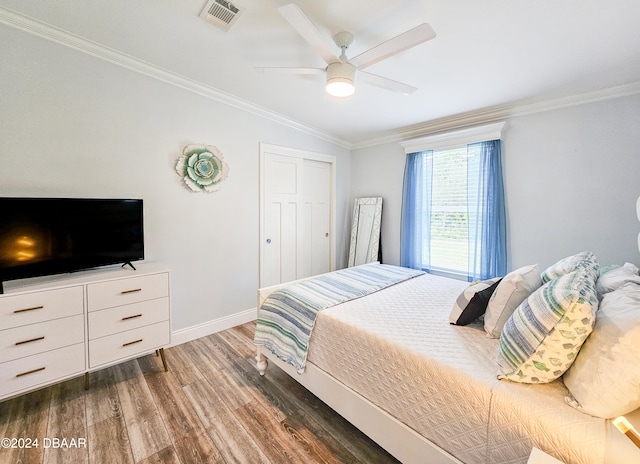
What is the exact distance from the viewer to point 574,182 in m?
2.46

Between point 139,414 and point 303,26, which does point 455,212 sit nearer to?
point 303,26

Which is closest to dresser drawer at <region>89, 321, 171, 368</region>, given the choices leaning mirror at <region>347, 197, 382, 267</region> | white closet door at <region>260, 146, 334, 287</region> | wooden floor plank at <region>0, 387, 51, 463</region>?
wooden floor plank at <region>0, 387, 51, 463</region>

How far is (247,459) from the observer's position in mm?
1422

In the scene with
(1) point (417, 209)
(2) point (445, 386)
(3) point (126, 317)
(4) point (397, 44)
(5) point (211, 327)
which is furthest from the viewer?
(1) point (417, 209)

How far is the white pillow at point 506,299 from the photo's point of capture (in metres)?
1.41

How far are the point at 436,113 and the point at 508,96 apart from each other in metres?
0.69

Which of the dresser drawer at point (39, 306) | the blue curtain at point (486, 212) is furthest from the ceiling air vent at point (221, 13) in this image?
the blue curtain at point (486, 212)

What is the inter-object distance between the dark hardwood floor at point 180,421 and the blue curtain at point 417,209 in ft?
7.59

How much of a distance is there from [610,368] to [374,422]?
102 centimetres

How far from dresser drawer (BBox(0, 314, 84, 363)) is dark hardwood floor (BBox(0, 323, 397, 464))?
442 mm

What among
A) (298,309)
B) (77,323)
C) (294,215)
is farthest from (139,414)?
(294,215)

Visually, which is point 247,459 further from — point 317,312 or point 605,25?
point 605,25

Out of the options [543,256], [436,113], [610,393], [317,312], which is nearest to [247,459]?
[317,312]

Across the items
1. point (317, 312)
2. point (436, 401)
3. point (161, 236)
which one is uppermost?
point (161, 236)
